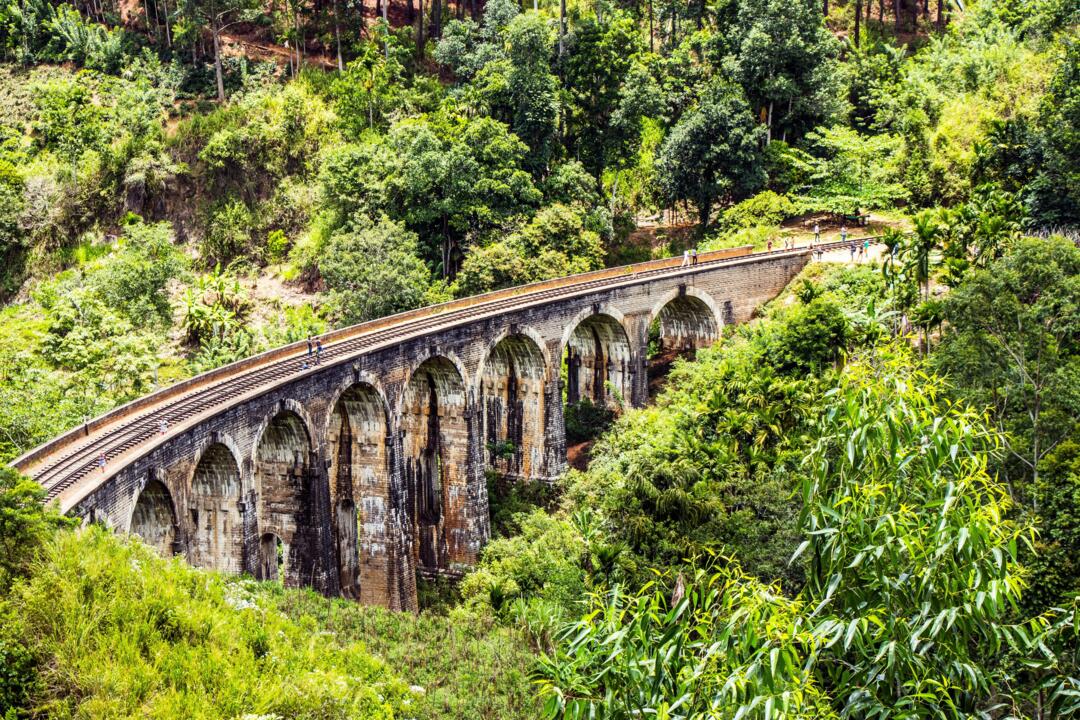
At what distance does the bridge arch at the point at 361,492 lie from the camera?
37594mm

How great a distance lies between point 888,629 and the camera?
665 inches

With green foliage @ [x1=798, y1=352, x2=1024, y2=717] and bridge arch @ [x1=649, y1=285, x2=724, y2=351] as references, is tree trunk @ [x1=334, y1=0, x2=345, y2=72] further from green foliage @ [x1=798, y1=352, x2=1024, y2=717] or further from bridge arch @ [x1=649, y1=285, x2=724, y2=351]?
green foliage @ [x1=798, y1=352, x2=1024, y2=717]

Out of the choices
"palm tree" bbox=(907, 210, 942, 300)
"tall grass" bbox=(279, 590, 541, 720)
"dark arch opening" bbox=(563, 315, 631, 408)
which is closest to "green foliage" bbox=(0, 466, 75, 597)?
"tall grass" bbox=(279, 590, 541, 720)

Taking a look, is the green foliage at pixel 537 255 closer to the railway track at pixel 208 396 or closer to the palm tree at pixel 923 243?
the railway track at pixel 208 396

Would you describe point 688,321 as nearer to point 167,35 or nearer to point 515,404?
point 515,404

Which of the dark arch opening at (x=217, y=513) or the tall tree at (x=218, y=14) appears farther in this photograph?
the tall tree at (x=218, y=14)

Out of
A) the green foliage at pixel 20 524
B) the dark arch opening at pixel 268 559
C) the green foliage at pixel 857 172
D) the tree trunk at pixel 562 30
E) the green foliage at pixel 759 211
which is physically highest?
the tree trunk at pixel 562 30

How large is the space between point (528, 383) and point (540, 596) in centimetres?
1404

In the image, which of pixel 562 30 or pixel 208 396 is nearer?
pixel 208 396

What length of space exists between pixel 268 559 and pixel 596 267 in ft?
97.1

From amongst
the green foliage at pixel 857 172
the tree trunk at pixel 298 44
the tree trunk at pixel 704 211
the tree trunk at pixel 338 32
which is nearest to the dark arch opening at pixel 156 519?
the tree trunk at pixel 704 211

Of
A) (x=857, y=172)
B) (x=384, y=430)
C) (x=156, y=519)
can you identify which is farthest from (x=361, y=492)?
(x=857, y=172)

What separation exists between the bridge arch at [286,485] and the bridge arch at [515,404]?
12.8 m

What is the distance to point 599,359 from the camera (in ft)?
170
